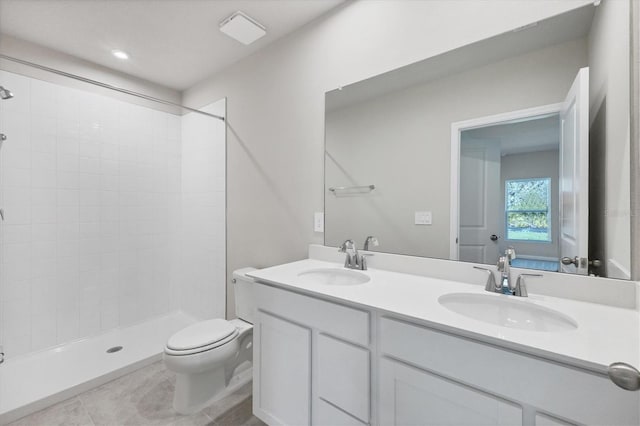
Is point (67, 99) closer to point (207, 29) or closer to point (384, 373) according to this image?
point (207, 29)

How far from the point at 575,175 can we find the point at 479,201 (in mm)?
346

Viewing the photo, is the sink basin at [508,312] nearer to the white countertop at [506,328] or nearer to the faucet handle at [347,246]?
the white countertop at [506,328]

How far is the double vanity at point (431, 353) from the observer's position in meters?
0.70

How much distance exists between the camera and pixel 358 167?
5.67 feet

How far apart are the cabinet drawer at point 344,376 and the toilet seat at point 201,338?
0.81 metres

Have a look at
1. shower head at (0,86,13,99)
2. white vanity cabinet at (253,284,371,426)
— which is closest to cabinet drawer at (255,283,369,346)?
white vanity cabinet at (253,284,371,426)

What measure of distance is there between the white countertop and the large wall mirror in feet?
0.58

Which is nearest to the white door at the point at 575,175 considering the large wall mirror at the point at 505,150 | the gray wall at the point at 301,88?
the large wall mirror at the point at 505,150

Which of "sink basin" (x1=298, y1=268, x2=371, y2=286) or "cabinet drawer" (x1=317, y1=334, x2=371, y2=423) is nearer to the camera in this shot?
"cabinet drawer" (x1=317, y1=334, x2=371, y2=423)

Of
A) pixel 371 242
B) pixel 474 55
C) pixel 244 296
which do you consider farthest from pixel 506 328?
pixel 244 296

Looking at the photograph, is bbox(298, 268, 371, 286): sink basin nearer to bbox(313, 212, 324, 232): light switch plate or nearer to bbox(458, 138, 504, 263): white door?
bbox(313, 212, 324, 232): light switch plate

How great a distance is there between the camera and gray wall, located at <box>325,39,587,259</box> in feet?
3.85

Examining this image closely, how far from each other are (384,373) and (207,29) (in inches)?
92.4

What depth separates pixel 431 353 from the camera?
89 cm
